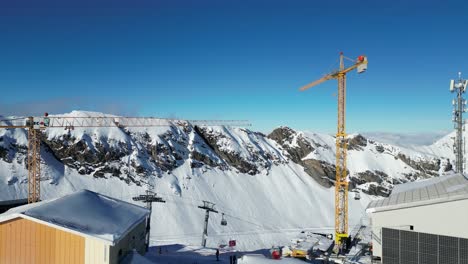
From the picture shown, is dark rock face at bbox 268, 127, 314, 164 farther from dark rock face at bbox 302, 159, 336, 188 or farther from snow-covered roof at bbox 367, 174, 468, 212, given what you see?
snow-covered roof at bbox 367, 174, 468, 212

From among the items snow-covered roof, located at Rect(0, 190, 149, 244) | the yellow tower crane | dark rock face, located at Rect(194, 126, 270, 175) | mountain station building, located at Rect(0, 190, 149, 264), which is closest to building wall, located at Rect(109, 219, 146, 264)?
mountain station building, located at Rect(0, 190, 149, 264)

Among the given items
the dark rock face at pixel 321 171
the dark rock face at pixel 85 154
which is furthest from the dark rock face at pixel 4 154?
the dark rock face at pixel 321 171

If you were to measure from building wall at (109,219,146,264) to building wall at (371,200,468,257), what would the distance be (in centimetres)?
1307

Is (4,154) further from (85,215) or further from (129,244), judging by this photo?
(85,215)

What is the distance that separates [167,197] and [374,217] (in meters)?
47.8

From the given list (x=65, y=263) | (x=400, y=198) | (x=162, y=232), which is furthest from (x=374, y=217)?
(x=162, y=232)

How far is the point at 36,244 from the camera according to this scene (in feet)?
50.8

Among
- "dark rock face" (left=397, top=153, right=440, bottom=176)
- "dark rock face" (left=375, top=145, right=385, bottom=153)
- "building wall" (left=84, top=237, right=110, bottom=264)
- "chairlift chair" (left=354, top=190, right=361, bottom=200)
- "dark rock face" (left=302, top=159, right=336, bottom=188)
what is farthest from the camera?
"dark rock face" (left=375, top=145, right=385, bottom=153)

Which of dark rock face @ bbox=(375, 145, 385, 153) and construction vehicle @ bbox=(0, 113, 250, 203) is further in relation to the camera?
dark rock face @ bbox=(375, 145, 385, 153)

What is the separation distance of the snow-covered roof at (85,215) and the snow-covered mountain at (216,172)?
27751mm

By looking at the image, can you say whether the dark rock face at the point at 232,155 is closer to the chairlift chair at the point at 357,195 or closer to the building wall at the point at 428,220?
the chairlift chair at the point at 357,195

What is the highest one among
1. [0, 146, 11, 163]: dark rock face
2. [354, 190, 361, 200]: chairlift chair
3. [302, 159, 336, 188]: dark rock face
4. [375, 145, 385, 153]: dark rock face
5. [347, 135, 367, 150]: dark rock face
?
[347, 135, 367, 150]: dark rock face

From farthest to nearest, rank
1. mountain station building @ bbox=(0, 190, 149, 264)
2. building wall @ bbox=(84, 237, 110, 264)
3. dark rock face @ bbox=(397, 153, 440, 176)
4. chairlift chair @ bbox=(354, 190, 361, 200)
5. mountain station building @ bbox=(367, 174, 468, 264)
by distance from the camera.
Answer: dark rock face @ bbox=(397, 153, 440, 176)
chairlift chair @ bbox=(354, 190, 361, 200)
mountain station building @ bbox=(367, 174, 468, 264)
mountain station building @ bbox=(0, 190, 149, 264)
building wall @ bbox=(84, 237, 110, 264)

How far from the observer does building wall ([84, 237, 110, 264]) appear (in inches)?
584
